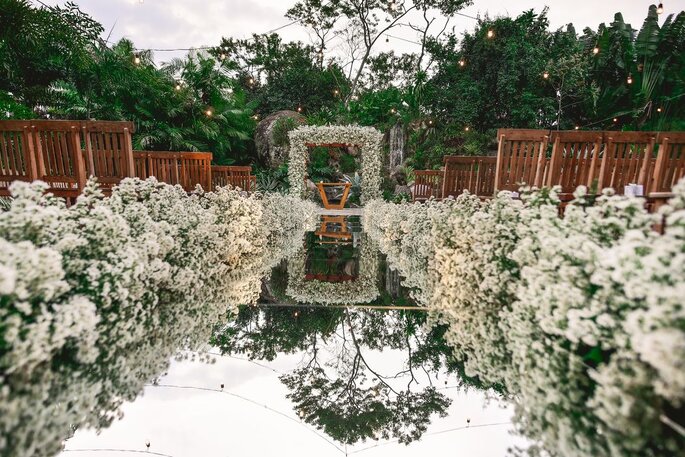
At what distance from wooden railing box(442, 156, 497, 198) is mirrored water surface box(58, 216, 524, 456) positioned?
17.5 ft

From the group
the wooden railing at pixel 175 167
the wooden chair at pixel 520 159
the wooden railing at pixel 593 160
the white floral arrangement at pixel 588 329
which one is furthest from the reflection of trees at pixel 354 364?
the wooden railing at pixel 175 167

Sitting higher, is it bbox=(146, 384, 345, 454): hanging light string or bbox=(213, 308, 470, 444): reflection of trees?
bbox=(146, 384, 345, 454): hanging light string

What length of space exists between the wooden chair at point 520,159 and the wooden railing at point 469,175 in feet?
7.16

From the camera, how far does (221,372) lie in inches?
94.7

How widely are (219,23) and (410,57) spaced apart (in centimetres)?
1430

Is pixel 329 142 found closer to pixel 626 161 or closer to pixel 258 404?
pixel 626 161

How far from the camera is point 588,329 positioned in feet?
5.16

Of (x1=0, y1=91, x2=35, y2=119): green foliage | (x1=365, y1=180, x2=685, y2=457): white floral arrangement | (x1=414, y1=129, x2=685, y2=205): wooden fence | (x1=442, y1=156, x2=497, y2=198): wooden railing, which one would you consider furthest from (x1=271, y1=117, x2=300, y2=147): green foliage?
(x1=365, y1=180, x2=685, y2=457): white floral arrangement

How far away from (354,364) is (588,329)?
1.47m

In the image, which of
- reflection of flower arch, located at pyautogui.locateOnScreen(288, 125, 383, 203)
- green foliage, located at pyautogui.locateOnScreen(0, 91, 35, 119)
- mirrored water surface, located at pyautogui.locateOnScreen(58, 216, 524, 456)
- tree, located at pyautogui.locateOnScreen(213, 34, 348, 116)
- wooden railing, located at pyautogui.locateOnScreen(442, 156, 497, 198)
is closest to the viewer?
mirrored water surface, located at pyautogui.locateOnScreen(58, 216, 524, 456)

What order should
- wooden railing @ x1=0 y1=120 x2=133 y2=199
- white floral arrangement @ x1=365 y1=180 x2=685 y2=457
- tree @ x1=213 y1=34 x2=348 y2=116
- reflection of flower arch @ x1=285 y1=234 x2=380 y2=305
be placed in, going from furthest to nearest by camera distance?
tree @ x1=213 y1=34 x2=348 y2=116
wooden railing @ x1=0 y1=120 x2=133 y2=199
reflection of flower arch @ x1=285 y1=234 x2=380 y2=305
white floral arrangement @ x1=365 y1=180 x2=685 y2=457

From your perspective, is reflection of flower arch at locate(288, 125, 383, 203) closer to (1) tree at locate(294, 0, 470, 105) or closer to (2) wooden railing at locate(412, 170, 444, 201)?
(2) wooden railing at locate(412, 170, 444, 201)

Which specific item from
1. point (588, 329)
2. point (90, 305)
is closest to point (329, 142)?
point (90, 305)

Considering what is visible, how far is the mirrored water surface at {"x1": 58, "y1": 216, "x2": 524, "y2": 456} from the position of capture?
5.76ft
